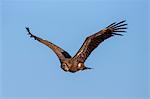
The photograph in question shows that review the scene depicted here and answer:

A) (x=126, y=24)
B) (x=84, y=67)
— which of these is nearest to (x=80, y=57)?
(x=84, y=67)

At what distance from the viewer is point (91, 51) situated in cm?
2622

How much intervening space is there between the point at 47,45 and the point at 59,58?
947mm

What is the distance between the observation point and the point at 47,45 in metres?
27.3

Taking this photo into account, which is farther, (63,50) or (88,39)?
(63,50)

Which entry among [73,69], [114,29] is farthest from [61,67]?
[114,29]

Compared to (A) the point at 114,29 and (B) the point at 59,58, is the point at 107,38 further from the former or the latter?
(B) the point at 59,58

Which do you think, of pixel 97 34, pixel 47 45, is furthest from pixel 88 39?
pixel 47 45

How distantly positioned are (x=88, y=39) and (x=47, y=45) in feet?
7.64

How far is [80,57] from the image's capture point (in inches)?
1029

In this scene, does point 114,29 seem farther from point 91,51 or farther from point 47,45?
point 47,45

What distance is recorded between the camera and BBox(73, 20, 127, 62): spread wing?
25.7 metres

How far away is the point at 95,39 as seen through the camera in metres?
25.7

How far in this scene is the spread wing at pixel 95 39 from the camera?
84.2 feet

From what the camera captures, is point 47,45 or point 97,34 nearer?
point 97,34
